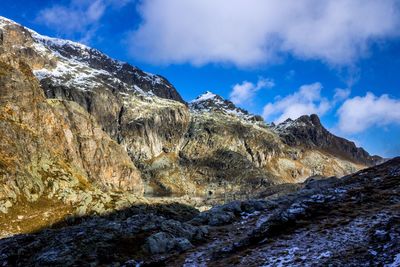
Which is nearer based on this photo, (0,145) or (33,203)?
(33,203)

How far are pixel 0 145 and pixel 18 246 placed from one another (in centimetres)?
17125

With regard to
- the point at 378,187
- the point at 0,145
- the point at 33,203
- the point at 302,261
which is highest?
the point at 0,145

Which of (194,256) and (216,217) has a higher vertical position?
(216,217)

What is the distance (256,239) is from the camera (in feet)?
117

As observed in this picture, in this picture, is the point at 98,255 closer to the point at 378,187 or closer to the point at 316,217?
the point at 316,217

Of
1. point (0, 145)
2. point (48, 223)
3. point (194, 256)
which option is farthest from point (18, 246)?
point (0, 145)

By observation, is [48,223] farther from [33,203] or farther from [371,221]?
[371,221]

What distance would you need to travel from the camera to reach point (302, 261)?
2831cm

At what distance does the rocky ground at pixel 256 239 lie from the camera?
29.1 m

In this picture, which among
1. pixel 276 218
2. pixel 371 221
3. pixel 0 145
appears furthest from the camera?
pixel 0 145

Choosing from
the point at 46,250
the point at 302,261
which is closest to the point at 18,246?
the point at 46,250

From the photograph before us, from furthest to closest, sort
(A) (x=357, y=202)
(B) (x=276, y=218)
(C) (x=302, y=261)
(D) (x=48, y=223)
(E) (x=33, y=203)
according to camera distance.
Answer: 1. (E) (x=33, y=203)
2. (D) (x=48, y=223)
3. (A) (x=357, y=202)
4. (B) (x=276, y=218)
5. (C) (x=302, y=261)

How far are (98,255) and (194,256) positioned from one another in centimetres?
860

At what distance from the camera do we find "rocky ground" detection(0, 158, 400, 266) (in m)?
29.1
